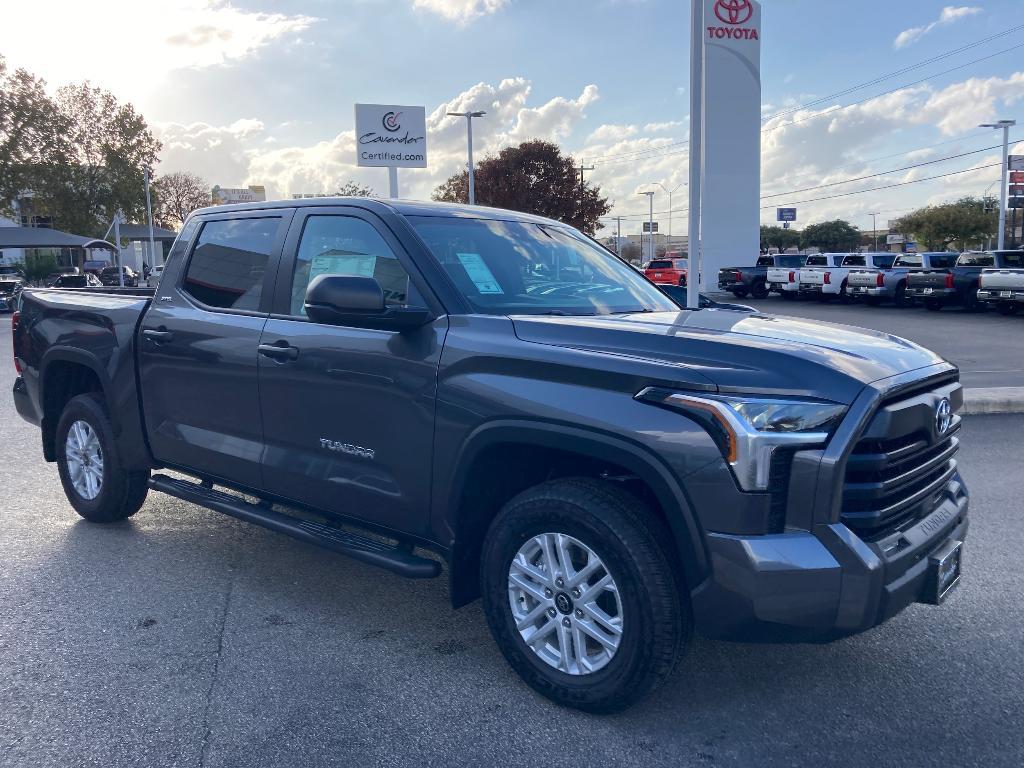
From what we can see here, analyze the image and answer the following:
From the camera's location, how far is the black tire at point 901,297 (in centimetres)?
2703

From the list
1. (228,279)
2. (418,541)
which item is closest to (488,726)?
(418,541)

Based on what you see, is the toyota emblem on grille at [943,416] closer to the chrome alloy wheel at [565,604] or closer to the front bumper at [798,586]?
the front bumper at [798,586]

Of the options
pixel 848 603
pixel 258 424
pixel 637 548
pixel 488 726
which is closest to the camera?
pixel 848 603

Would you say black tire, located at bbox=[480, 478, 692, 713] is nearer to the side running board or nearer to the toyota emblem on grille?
the side running board

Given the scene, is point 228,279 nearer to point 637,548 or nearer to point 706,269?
point 637,548

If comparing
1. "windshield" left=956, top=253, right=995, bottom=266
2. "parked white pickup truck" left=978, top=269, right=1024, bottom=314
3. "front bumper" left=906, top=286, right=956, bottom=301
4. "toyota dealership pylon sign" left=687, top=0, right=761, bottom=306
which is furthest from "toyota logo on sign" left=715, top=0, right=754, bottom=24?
"parked white pickup truck" left=978, top=269, right=1024, bottom=314

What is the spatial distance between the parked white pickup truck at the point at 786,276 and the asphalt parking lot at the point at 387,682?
28.0 metres

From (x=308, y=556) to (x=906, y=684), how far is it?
10.1 ft

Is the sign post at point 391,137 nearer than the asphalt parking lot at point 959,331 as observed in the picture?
No

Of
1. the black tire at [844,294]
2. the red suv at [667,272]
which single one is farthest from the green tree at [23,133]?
the black tire at [844,294]

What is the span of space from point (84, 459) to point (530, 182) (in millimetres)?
63662

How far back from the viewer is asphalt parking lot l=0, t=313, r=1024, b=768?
304 cm

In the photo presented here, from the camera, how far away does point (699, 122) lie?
13.2 m

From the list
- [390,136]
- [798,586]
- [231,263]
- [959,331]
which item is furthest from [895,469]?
[390,136]
